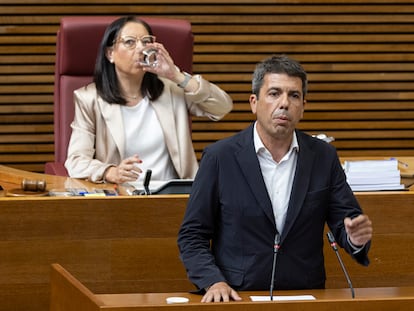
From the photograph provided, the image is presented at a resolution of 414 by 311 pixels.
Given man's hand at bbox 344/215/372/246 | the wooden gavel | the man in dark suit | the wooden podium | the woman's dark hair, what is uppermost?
the woman's dark hair

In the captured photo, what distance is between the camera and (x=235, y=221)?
3.01m

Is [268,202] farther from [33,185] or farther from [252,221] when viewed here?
[33,185]

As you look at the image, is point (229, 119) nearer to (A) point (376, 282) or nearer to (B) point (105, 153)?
(B) point (105, 153)

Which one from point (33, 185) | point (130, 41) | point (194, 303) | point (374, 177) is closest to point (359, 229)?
point (194, 303)

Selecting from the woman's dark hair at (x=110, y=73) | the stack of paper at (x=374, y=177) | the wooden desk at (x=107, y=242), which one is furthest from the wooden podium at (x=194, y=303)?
the woman's dark hair at (x=110, y=73)

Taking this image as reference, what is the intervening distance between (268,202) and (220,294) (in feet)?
1.25

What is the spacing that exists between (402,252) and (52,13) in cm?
323

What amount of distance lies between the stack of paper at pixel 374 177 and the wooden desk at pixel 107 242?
0.40 feet

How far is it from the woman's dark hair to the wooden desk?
3.17 feet

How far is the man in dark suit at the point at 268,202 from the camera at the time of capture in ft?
9.84

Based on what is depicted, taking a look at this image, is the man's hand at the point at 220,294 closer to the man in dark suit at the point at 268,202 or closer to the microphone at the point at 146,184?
the man in dark suit at the point at 268,202

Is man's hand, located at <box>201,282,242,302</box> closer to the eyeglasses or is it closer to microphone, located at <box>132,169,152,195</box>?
microphone, located at <box>132,169,152,195</box>

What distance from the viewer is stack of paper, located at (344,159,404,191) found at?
12.8 ft

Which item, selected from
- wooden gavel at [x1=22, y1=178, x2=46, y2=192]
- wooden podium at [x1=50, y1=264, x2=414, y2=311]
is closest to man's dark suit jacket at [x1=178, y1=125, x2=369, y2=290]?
wooden podium at [x1=50, y1=264, x2=414, y2=311]
